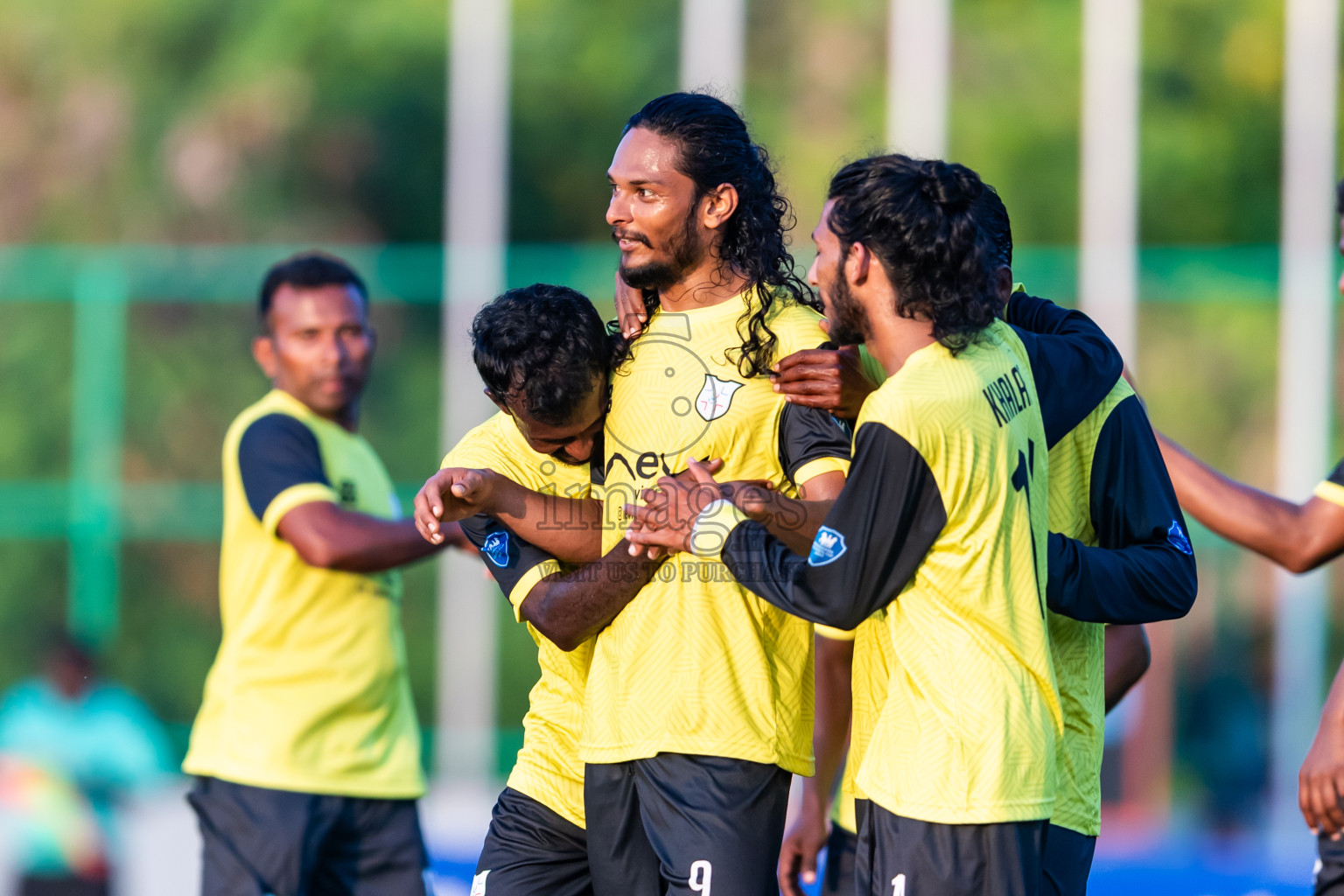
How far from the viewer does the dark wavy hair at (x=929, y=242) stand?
9.93 ft

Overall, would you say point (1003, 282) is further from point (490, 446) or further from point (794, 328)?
point (490, 446)

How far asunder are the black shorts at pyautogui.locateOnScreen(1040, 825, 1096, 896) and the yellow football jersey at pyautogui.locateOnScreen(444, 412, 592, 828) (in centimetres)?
110

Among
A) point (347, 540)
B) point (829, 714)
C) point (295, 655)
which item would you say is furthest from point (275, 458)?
point (829, 714)

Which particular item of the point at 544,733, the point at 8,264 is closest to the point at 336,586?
the point at 544,733

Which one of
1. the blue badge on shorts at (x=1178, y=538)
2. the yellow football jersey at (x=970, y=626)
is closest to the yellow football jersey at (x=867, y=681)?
the yellow football jersey at (x=970, y=626)

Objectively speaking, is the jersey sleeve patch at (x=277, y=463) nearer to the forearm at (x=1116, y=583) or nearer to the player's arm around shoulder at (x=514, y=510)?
the player's arm around shoulder at (x=514, y=510)

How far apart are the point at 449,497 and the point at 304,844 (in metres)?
1.81

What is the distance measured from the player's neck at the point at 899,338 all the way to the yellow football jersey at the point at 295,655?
2390 millimetres

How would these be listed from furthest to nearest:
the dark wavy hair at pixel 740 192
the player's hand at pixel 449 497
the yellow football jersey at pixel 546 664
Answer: the yellow football jersey at pixel 546 664
the dark wavy hair at pixel 740 192
the player's hand at pixel 449 497

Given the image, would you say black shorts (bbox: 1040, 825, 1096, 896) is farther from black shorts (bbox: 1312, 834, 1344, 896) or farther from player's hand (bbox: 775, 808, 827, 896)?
black shorts (bbox: 1312, 834, 1344, 896)

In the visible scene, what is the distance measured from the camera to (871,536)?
291 cm

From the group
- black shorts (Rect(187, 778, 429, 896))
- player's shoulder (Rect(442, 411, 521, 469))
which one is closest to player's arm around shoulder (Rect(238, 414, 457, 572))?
black shorts (Rect(187, 778, 429, 896))

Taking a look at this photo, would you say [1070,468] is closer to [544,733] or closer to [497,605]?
[544,733]

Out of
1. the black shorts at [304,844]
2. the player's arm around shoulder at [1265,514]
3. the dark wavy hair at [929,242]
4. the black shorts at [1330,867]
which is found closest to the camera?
the dark wavy hair at [929,242]
